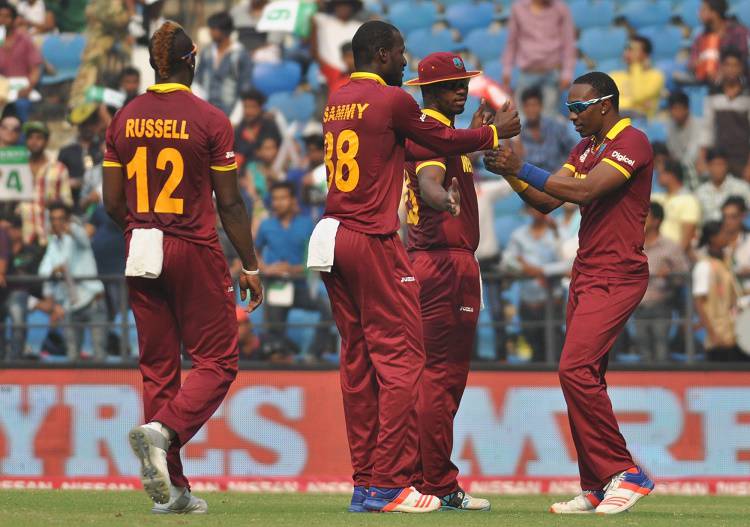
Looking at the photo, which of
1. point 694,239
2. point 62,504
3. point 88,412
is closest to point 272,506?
point 62,504

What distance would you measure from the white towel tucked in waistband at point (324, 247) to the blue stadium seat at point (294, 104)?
8.85m

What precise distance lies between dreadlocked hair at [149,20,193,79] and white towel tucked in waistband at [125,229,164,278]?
87cm

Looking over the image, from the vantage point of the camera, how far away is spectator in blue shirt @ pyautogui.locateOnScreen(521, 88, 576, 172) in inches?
589

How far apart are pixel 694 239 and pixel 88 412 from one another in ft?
19.5

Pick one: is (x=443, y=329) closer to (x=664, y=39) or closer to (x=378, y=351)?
(x=378, y=351)

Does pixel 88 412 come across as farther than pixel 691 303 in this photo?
Yes

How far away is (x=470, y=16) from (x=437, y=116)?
1039cm

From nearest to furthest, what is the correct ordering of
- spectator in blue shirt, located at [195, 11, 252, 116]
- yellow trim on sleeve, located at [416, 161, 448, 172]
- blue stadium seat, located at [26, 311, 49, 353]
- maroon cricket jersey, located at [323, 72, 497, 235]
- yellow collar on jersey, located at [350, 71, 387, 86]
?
maroon cricket jersey, located at [323, 72, 497, 235]
yellow collar on jersey, located at [350, 71, 387, 86]
yellow trim on sleeve, located at [416, 161, 448, 172]
blue stadium seat, located at [26, 311, 49, 353]
spectator in blue shirt, located at [195, 11, 252, 116]

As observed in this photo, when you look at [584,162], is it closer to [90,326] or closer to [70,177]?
[90,326]

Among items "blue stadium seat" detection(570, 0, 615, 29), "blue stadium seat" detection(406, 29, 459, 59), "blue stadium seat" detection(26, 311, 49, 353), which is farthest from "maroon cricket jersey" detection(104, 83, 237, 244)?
"blue stadium seat" detection(570, 0, 615, 29)

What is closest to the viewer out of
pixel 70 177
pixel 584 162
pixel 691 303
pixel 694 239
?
pixel 584 162

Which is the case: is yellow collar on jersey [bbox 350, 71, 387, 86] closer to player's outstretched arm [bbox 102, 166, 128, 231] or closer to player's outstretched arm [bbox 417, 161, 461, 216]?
player's outstretched arm [bbox 417, 161, 461, 216]

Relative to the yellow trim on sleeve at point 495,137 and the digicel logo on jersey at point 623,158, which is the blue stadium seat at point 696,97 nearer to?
the digicel logo on jersey at point 623,158

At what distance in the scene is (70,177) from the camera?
15469 millimetres
